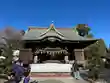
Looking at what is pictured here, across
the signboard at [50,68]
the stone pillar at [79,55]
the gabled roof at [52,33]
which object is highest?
the gabled roof at [52,33]

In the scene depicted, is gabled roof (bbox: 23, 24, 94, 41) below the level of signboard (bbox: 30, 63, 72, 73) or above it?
above

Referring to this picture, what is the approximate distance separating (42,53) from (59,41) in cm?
293

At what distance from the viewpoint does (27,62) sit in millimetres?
22984

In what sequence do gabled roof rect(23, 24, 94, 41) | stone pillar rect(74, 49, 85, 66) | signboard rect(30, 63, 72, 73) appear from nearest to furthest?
signboard rect(30, 63, 72, 73)
stone pillar rect(74, 49, 85, 66)
gabled roof rect(23, 24, 94, 41)

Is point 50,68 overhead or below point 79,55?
below

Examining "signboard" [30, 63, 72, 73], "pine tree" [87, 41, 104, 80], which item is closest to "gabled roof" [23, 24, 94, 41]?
"signboard" [30, 63, 72, 73]

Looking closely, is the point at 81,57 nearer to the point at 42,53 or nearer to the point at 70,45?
the point at 70,45

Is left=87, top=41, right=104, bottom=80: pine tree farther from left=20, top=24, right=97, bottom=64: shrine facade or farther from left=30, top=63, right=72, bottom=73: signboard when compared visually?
left=20, top=24, right=97, bottom=64: shrine facade

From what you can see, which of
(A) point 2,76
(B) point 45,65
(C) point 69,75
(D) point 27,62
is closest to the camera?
(A) point 2,76

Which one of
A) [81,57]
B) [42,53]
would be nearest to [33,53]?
[42,53]

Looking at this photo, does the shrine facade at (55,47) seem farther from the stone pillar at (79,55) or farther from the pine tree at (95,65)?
the pine tree at (95,65)

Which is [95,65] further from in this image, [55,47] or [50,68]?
[55,47]

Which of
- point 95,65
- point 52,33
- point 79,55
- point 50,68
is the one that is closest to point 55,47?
point 52,33

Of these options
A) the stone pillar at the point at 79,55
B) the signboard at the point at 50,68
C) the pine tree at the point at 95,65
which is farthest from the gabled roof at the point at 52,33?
the pine tree at the point at 95,65
